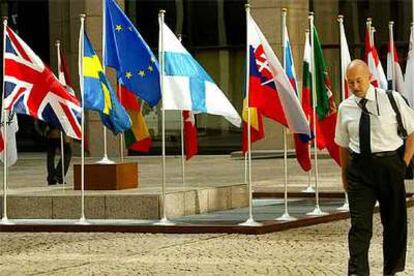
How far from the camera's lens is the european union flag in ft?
48.7

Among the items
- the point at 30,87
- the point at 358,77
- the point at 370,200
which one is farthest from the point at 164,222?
the point at 358,77

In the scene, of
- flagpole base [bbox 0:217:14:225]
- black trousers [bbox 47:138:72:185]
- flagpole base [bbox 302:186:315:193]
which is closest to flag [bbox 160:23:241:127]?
flagpole base [bbox 0:217:14:225]

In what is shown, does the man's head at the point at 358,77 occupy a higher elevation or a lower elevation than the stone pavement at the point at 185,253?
higher

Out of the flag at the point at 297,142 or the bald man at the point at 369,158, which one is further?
the flag at the point at 297,142

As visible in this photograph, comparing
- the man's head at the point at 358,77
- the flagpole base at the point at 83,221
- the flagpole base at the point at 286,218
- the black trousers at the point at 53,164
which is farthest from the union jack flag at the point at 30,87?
the man's head at the point at 358,77

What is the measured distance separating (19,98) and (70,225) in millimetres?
2150

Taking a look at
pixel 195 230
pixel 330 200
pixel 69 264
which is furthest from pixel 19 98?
pixel 330 200

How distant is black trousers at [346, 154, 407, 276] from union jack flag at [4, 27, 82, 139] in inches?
291

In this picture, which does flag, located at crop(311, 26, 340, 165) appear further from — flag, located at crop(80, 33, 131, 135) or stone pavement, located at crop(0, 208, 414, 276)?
flag, located at crop(80, 33, 131, 135)

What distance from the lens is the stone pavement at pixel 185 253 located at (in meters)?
10.4

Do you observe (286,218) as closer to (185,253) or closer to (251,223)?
(251,223)

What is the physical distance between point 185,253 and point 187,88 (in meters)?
3.42

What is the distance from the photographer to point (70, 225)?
47.2 feet

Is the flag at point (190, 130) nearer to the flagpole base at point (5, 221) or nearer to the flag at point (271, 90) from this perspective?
the flag at point (271, 90)
